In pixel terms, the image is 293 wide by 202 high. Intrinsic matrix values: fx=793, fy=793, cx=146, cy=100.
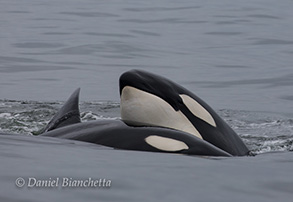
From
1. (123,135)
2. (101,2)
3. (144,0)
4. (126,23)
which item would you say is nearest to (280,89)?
(123,135)

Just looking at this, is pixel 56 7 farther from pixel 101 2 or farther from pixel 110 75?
pixel 110 75

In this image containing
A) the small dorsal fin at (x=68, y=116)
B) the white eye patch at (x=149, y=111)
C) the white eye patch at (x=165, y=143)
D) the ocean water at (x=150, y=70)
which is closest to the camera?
the ocean water at (x=150, y=70)

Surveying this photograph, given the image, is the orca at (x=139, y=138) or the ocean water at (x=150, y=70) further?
the orca at (x=139, y=138)

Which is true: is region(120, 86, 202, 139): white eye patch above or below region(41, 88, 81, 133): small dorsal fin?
above

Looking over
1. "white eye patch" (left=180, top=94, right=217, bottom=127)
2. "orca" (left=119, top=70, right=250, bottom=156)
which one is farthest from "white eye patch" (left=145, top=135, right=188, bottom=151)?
"white eye patch" (left=180, top=94, right=217, bottom=127)

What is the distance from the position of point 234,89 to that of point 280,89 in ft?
2.54

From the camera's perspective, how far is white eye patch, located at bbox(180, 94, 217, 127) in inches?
268

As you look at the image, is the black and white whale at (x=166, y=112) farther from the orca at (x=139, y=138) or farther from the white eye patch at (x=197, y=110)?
the orca at (x=139, y=138)

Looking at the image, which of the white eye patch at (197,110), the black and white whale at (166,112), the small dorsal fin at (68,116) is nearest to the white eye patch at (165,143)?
the black and white whale at (166,112)

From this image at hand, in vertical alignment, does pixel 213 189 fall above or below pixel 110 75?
above

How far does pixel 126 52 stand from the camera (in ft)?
58.2

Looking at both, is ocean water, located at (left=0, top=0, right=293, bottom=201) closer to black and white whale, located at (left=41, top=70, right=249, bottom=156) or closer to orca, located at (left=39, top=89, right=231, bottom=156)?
orca, located at (left=39, top=89, right=231, bottom=156)

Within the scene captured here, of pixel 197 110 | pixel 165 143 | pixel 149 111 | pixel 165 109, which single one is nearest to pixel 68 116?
pixel 149 111

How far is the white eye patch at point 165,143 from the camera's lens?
542 centimetres
